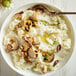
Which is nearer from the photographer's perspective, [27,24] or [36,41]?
[36,41]

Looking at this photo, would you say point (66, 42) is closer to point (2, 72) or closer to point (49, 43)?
point (49, 43)

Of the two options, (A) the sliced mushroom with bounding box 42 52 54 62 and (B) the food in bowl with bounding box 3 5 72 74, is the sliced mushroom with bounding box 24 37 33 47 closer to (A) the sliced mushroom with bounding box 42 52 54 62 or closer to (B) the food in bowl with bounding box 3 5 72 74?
(B) the food in bowl with bounding box 3 5 72 74

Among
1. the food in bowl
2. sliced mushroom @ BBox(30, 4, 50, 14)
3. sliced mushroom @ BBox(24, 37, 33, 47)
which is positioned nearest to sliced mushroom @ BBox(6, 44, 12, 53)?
the food in bowl

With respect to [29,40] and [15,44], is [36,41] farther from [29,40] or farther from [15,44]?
[15,44]

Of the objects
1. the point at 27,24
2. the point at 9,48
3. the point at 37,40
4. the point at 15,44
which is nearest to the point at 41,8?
the point at 27,24

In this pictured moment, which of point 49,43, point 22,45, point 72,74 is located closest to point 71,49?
point 49,43

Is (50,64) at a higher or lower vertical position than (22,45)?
lower

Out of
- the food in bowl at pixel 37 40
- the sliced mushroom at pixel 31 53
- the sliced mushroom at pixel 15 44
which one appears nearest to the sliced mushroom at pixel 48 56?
the food in bowl at pixel 37 40

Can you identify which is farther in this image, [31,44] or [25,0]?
[25,0]

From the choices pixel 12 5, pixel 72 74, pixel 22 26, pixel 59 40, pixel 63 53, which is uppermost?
pixel 12 5
